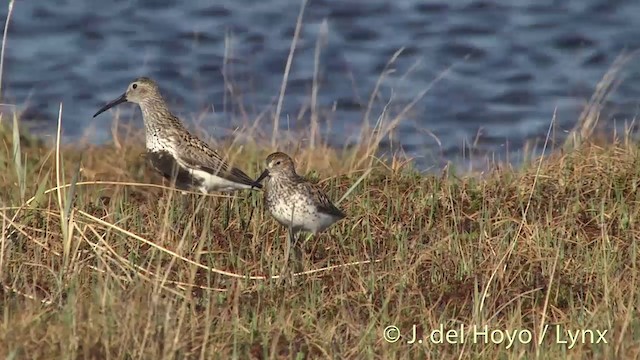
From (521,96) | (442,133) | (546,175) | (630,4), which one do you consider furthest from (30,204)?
(630,4)

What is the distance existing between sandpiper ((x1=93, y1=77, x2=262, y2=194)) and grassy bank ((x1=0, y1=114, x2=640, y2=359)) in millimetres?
227

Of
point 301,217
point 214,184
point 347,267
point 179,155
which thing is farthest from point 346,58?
point 347,267

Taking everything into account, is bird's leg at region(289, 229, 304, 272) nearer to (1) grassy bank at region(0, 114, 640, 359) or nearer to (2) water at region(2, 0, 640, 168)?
(1) grassy bank at region(0, 114, 640, 359)

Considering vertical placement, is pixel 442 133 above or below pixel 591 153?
below

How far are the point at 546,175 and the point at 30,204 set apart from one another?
3107 millimetres

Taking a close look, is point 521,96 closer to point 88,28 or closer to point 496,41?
point 496,41

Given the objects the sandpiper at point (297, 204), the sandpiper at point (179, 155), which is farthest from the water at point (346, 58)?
Result: the sandpiper at point (297, 204)

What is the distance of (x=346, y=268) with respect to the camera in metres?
7.64

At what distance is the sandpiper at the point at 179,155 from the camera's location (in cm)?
905

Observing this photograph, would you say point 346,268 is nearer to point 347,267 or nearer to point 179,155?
point 347,267

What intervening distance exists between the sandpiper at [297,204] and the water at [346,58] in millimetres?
5993

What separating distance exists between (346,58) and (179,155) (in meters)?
10.1

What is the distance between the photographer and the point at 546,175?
28.9 feet

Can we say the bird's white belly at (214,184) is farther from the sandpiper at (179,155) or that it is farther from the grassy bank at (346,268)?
the grassy bank at (346,268)
